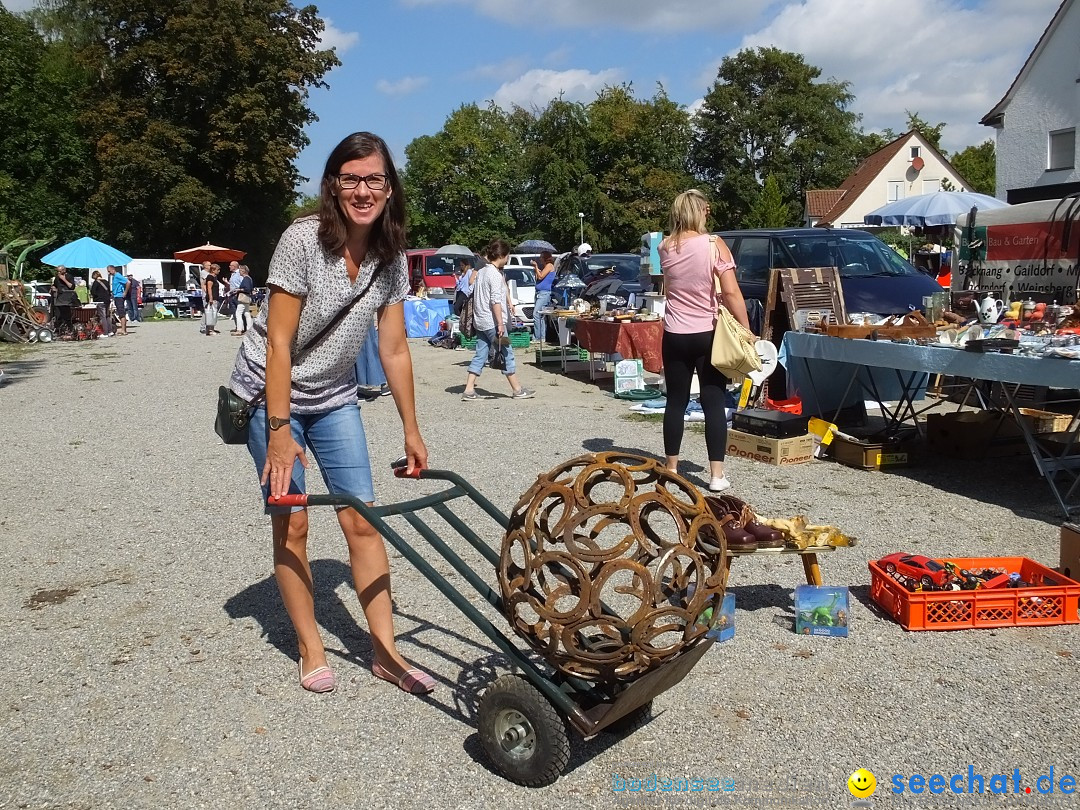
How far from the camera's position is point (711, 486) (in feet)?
20.0

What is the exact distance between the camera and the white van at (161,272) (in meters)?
38.8

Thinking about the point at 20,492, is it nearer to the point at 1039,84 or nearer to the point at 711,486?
→ the point at 711,486

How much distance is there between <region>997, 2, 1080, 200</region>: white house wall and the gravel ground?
950 inches

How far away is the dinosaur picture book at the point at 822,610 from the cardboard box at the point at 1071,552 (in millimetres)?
1292

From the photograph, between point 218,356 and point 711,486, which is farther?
point 218,356

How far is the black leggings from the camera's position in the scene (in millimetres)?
6012

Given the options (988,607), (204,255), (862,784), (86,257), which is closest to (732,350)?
(988,607)

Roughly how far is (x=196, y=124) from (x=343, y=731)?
45.4m

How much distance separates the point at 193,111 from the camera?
4353 cm

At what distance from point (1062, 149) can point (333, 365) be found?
2938 centimetres

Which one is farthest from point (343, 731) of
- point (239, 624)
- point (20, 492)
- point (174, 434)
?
point (174, 434)

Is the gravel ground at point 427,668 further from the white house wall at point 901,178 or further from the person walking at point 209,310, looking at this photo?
the white house wall at point 901,178

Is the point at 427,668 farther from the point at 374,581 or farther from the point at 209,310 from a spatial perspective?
the point at 209,310

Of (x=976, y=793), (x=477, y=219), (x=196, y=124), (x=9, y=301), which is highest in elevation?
(x=196, y=124)
